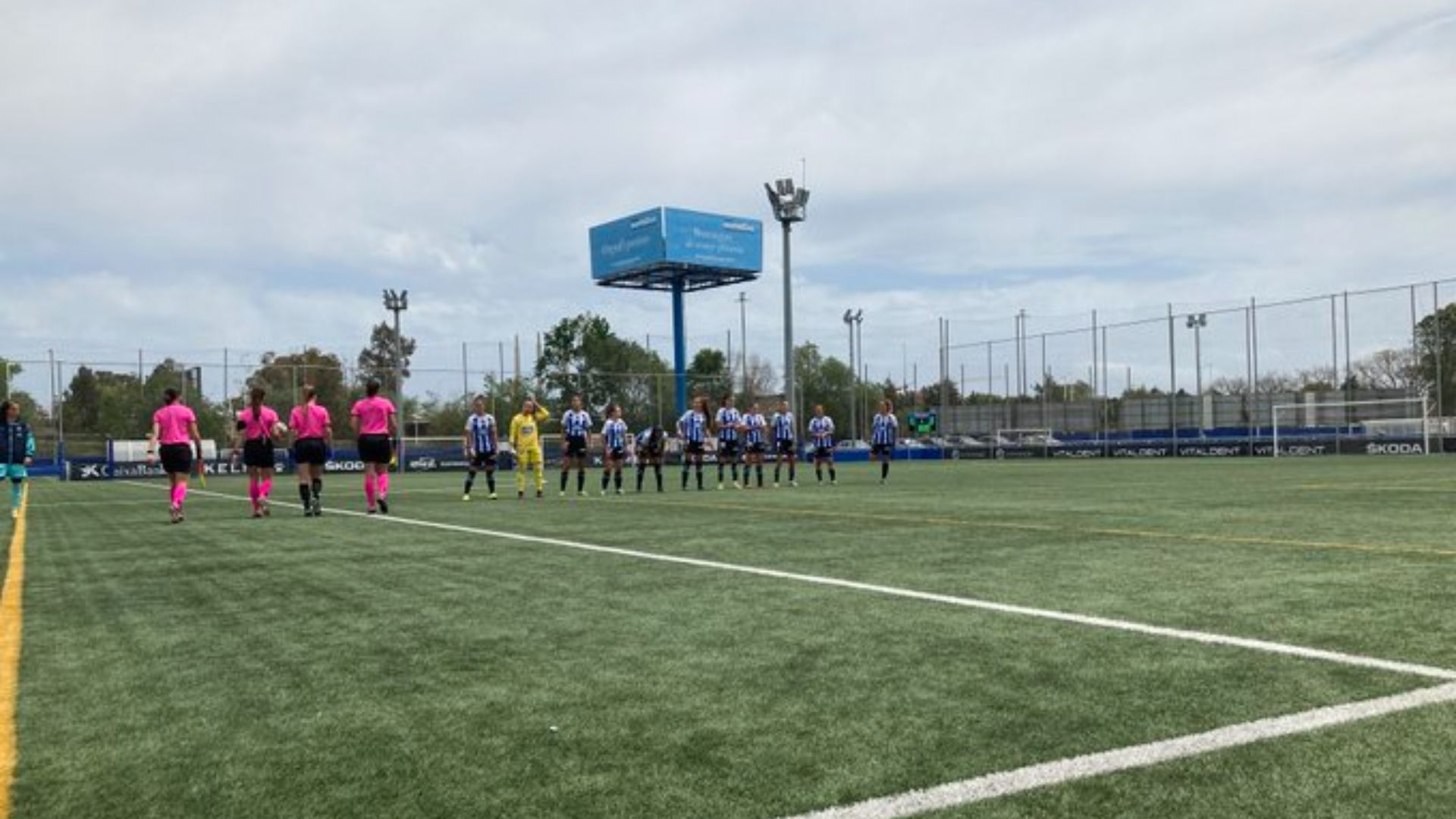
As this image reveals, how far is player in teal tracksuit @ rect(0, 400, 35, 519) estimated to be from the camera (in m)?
14.9

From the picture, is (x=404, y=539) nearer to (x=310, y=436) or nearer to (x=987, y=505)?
(x=310, y=436)

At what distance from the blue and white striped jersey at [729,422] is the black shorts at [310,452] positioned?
30.1ft

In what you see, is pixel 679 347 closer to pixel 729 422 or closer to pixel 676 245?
pixel 676 245

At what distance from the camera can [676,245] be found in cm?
5162

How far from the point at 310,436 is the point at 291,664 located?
10.1 metres

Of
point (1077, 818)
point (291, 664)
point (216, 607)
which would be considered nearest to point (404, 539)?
point (216, 607)

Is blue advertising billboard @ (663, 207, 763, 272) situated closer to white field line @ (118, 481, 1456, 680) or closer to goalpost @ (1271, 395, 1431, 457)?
goalpost @ (1271, 395, 1431, 457)

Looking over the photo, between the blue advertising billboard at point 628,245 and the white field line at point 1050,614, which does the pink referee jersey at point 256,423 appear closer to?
the white field line at point 1050,614

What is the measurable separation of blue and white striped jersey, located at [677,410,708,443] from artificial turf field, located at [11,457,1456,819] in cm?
1188

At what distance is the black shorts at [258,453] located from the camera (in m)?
14.3

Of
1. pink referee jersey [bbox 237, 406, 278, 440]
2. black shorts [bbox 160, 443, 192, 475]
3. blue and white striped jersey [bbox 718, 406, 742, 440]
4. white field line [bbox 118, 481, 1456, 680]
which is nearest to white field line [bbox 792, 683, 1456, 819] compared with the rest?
white field line [bbox 118, 481, 1456, 680]

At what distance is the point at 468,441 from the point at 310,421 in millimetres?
4763

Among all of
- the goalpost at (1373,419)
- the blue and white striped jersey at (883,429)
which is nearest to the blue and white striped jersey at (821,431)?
the blue and white striped jersey at (883,429)

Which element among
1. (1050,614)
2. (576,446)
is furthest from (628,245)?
(1050,614)
